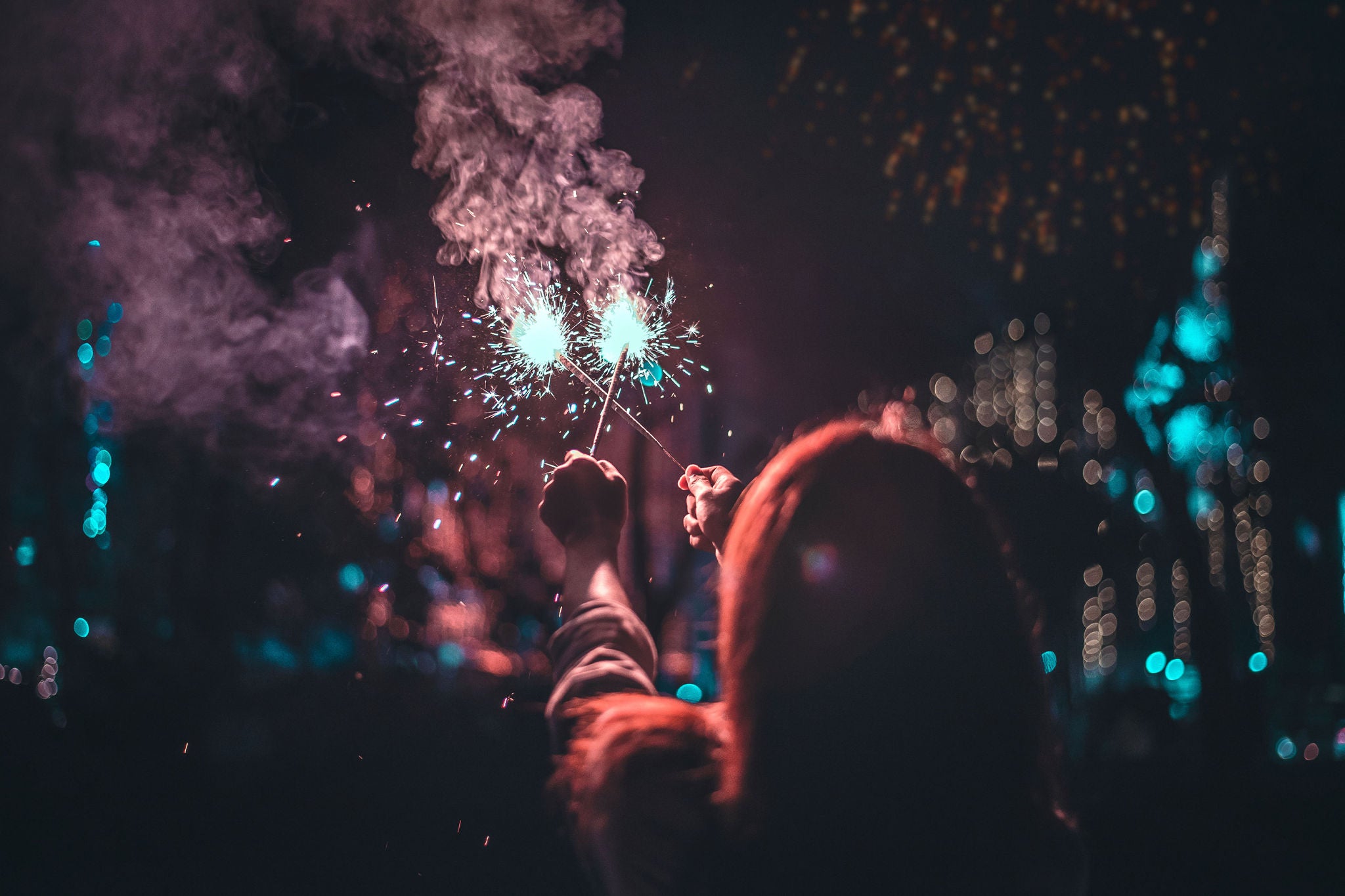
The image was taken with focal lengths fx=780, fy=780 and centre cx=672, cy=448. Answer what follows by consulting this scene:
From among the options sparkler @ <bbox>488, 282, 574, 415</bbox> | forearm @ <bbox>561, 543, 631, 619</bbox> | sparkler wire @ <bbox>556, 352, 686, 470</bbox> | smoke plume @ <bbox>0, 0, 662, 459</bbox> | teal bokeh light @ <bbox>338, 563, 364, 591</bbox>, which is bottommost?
forearm @ <bbox>561, 543, 631, 619</bbox>

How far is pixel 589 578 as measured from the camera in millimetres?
1958

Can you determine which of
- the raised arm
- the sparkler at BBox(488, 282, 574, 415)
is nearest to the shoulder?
the raised arm

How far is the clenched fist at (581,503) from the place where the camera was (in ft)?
7.16

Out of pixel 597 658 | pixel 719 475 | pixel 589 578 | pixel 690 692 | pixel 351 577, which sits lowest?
pixel 597 658

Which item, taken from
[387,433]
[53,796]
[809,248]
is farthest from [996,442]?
[53,796]

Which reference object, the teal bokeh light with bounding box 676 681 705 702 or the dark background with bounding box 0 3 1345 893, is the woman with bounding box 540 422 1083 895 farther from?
the teal bokeh light with bounding box 676 681 705 702

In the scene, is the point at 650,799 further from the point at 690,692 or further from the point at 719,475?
the point at 690,692

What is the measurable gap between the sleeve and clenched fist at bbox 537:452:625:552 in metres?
0.42

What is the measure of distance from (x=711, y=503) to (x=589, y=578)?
51 cm

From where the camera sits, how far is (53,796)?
7.48 metres

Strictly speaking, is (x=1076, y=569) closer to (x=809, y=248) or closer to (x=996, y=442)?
(x=996, y=442)

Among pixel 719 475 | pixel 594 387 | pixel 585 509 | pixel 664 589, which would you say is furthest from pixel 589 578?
pixel 664 589

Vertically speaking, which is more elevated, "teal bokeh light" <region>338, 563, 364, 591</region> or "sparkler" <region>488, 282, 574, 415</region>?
"teal bokeh light" <region>338, 563, 364, 591</region>

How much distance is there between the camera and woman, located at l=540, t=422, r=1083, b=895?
3.99 feet
